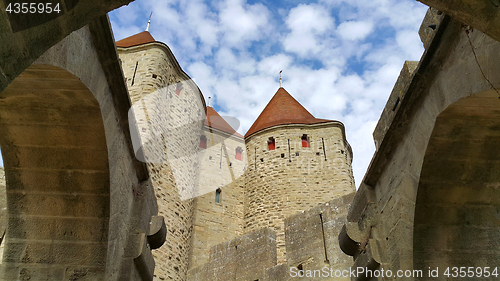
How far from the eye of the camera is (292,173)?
14.2 m

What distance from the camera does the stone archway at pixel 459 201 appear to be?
322 centimetres

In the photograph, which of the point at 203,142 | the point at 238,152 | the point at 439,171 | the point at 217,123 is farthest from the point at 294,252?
the point at 217,123

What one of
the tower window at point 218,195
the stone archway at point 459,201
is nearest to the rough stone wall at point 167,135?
the tower window at point 218,195

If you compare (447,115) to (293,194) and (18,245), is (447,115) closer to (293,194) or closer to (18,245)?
(18,245)

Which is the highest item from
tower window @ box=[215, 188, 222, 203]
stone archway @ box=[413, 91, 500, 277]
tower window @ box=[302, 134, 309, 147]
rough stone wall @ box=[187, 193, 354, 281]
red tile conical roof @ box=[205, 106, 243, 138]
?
red tile conical roof @ box=[205, 106, 243, 138]

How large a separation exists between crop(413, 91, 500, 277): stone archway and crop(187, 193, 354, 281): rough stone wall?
4256mm

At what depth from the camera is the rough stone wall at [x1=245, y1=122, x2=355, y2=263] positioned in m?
13.5

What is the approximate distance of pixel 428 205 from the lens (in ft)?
11.5

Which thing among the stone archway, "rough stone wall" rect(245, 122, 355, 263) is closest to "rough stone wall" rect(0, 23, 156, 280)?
the stone archway

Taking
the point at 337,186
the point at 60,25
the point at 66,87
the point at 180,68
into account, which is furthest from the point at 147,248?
the point at 337,186

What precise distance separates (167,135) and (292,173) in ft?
16.8

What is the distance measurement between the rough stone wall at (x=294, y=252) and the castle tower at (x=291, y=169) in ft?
9.49

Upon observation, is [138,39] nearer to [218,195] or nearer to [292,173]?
[218,195]

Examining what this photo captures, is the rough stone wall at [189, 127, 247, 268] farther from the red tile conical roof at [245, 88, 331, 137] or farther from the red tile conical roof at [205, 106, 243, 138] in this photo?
the red tile conical roof at [245, 88, 331, 137]
